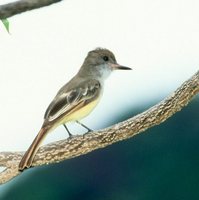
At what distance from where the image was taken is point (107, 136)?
3445 millimetres

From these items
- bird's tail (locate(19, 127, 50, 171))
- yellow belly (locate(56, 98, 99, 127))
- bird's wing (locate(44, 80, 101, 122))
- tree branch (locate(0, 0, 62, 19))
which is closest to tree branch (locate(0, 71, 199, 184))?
bird's tail (locate(19, 127, 50, 171))

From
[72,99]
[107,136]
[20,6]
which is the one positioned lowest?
[107,136]

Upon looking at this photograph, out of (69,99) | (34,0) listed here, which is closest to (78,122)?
(69,99)

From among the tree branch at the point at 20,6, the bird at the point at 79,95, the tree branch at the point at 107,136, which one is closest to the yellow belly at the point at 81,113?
the bird at the point at 79,95

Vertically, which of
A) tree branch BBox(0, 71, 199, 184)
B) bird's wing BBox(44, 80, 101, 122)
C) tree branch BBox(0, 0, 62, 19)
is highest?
tree branch BBox(0, 0, 62, 19)

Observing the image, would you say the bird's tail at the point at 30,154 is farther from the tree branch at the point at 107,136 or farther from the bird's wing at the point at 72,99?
the bird's wing at the point at 72,99

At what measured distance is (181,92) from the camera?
3271mm

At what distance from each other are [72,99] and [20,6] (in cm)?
174

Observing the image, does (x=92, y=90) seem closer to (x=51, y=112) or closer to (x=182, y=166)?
(x=51, y=112)

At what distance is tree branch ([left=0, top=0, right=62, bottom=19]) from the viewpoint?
7.36 ft

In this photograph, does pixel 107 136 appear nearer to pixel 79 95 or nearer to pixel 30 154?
pixel 30 154

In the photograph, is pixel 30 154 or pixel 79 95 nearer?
pixel 30 154

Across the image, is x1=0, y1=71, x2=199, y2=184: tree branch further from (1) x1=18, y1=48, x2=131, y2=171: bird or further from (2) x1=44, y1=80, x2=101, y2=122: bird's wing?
(2) x1=44, y1=80, x2=101, y2=122: bird's wing

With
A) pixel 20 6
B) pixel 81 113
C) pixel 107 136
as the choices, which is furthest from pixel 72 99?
pixel 20 6
